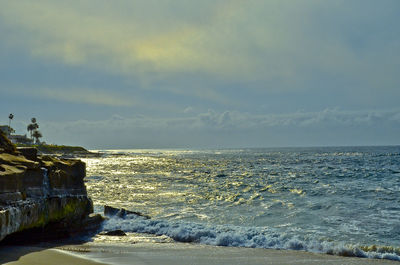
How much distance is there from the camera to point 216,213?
18266mm

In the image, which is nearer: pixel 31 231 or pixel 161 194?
pixel 31 231

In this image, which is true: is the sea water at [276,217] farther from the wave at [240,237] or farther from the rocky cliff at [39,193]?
the rocky cliff at [39,193]

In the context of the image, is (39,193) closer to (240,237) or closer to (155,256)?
(155,256)

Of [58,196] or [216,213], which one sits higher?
[58,196]

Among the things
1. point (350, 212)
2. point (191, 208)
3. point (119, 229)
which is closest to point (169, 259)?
point (119, 229)

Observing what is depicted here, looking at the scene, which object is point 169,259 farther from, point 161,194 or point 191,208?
point 161,194

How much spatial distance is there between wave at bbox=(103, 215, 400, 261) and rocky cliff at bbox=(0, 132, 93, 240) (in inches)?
80.5

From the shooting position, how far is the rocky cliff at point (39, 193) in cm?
982

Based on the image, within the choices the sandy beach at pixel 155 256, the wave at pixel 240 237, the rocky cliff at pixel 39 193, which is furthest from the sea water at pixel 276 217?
the rocky cliff at pixel 39 193

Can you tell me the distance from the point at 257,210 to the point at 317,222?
12.8 feet

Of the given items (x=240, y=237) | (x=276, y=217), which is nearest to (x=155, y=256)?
(x=240, y=237)

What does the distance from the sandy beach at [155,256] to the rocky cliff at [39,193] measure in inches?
38.8

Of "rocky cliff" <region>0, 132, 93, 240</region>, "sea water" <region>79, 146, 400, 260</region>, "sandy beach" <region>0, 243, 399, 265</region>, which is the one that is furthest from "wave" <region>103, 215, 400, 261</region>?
"rocky cliff" <region>0, 132, 93, 240</region>

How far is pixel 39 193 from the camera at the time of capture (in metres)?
11.5
